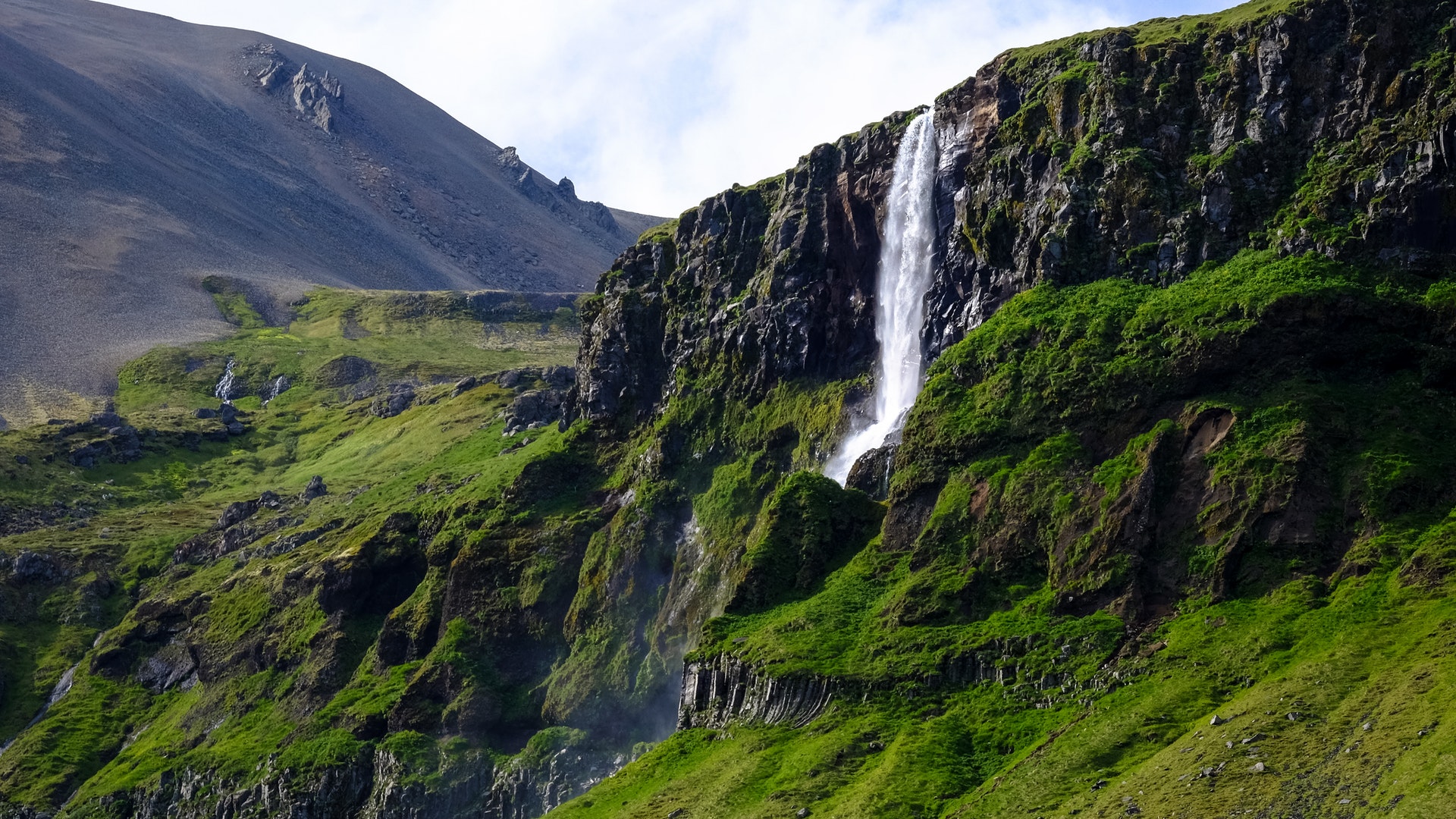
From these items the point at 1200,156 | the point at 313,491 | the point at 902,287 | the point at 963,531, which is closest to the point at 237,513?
the point at 313,491

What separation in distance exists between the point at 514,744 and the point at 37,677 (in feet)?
238

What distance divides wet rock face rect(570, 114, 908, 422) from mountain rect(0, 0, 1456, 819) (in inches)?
16.5

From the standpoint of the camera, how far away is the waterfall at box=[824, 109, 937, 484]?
119 m

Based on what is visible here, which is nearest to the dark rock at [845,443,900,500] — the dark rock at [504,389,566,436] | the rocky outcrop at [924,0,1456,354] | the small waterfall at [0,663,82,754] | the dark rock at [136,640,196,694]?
the rocky outcrop at [924,0,1456,354]

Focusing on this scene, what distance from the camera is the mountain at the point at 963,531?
7212cm

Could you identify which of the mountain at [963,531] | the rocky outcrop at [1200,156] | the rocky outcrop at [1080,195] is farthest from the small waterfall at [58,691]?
the rocky outcrop at [1200,156]

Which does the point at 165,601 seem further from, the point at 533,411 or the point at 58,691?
the point at 533,411

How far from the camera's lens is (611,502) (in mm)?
133000

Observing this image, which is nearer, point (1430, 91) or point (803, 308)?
point (1430, 91)

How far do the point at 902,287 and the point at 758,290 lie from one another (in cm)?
1573

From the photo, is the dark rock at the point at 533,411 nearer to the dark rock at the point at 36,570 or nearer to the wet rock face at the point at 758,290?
the wet rock face at the point at 758,290

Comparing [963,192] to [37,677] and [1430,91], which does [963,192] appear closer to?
[1430,91]

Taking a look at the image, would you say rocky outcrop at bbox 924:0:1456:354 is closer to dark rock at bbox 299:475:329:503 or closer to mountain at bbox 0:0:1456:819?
mountain at bbox 0:0:1456:819

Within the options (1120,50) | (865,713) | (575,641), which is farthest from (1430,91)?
(575,641)
